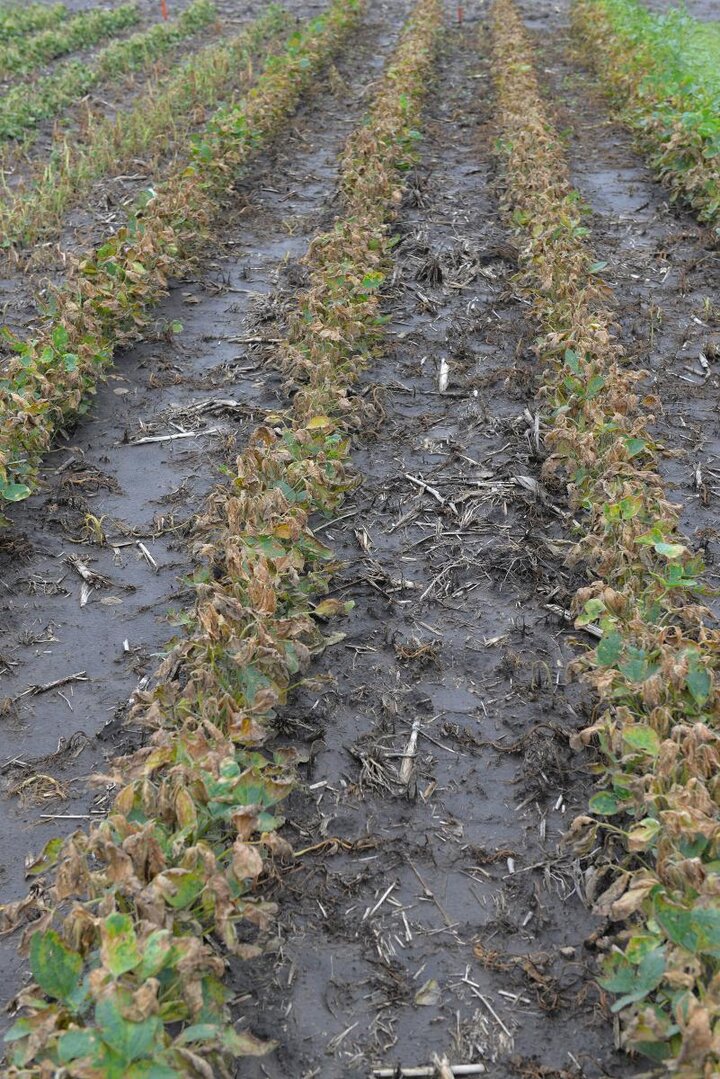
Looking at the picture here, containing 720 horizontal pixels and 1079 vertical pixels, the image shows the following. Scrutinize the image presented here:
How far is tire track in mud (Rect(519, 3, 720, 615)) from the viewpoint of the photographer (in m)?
4.98

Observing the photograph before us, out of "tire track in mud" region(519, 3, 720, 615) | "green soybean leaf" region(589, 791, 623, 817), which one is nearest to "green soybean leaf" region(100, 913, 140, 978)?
"green soybean leaf" region(589, 791, 623, 817)

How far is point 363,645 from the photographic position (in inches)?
159

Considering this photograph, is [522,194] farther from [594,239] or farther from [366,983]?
[366,983]

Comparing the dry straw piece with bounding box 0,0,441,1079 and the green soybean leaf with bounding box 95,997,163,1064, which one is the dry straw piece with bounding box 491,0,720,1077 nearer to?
the dry straw piece with bounding box 0,0,441,1079

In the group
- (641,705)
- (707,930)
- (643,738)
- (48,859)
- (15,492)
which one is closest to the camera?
(707,930)

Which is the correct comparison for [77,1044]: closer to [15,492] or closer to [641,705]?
[641,705]

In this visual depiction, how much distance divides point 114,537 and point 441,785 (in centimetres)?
203

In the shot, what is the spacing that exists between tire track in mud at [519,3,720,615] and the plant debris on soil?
0.04 meters

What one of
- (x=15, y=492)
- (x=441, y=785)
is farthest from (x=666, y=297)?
(x=441, y=785)

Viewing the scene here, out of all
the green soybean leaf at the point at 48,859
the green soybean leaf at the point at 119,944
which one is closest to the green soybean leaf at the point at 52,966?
the green soybean leaf at the point at 119,944

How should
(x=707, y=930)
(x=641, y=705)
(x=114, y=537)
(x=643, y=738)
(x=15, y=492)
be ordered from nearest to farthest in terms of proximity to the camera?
(x=707, y=930), (x=643, y=738), (x=641, y=705), (x=15, y=492), (x=114, y=537)

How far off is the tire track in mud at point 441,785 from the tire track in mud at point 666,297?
0.68 metres

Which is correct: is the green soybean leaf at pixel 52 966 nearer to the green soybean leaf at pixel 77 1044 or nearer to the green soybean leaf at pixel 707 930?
the green soybean leaf at pixel 77 1044

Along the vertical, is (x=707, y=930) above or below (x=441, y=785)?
above
